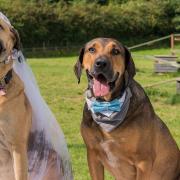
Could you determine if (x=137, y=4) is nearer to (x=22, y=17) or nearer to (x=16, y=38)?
(x=22, y=17)

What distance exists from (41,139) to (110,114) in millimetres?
717

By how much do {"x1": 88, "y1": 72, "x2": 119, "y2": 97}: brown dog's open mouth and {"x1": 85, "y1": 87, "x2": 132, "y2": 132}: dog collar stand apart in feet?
0.36

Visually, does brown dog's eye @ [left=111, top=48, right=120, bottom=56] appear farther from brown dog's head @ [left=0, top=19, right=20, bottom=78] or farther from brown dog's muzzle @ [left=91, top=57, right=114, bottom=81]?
brown dog's head @ [left=0, top=19, right=20, bottom=78]

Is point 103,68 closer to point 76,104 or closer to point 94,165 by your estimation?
point 94,165

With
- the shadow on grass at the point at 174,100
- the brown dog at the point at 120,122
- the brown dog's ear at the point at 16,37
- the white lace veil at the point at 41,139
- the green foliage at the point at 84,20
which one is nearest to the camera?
the brown dog's ear at the point at 16,37

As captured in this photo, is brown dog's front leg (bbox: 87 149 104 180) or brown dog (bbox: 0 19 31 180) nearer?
brown dog (bbox: 0 19 31 180)

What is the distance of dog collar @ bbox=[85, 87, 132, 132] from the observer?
4.45 m

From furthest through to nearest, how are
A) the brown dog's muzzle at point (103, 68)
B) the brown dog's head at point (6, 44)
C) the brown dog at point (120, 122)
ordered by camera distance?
the brown dog at point (120, 122) → the brown dog's muzzle at point (103, 68) → the brown dog's head at point (6, 44)

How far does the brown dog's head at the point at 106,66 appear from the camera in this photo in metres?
4.37

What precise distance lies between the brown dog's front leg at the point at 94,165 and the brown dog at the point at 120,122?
0.02 m

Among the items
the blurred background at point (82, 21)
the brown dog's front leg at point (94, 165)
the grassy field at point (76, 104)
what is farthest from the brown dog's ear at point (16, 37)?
the blurred background at point (82, 21)

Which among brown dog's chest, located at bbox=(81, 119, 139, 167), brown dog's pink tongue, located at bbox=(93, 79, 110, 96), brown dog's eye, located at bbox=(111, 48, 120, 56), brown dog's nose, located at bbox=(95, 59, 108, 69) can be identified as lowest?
brown dog's chest, located at bbox=(81, 119, 139, 167)

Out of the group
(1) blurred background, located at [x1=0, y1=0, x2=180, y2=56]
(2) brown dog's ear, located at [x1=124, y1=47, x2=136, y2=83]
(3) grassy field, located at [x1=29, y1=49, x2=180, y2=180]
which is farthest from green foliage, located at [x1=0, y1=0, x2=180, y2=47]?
(2) brown dog's ear, located at [x1=124, y1=47, x2=136, y2=83]

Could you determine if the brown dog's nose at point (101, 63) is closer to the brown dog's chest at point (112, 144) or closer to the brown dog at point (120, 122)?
the brown dog at point (120, 122)
